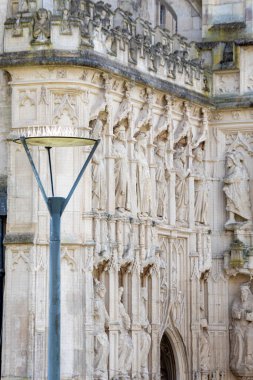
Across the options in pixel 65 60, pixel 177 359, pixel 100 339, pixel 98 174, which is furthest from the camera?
pixel 177 359

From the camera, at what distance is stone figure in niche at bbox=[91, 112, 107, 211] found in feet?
98.9

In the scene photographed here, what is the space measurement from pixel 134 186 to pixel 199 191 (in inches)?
165

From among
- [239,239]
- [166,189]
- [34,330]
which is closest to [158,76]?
[166,189]

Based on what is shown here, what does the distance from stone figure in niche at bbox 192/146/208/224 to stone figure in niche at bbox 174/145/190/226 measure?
0.63 m

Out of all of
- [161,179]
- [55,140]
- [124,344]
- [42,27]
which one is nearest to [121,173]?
[161,179]

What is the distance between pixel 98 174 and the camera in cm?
3027

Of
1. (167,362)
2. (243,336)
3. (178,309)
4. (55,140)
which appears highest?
(55,140)

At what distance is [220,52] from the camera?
36562 millimetres

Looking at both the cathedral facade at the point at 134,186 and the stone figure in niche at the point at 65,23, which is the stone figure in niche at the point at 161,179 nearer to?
the cathedral facade at the point at 134,186

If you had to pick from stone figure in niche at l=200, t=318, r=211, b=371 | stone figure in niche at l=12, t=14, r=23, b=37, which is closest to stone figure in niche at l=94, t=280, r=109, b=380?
stone figure in niche at l=12, t=14, r=23, b=37

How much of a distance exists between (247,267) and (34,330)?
8.54 meters

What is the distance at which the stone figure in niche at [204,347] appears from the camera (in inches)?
1388

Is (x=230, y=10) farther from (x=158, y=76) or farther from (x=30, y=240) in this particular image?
(x=30, y=240)

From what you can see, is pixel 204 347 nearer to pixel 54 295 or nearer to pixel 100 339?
pixel 100 339
